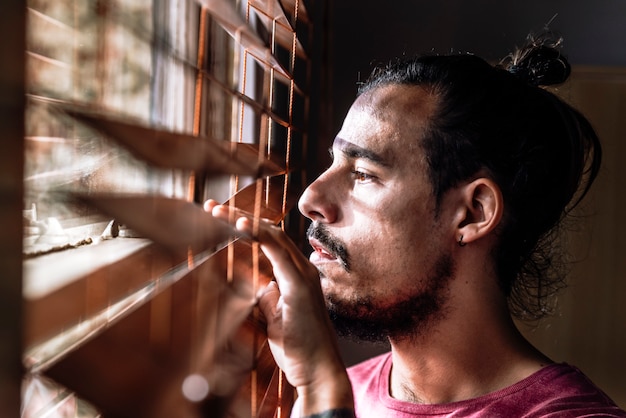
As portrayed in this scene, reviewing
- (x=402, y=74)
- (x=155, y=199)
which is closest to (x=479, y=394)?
(x=402, y=74)

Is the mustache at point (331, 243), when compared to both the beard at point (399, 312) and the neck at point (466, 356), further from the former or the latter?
the neck at point (466, 356)

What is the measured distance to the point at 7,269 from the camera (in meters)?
0.22

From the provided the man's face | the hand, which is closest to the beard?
the man's face

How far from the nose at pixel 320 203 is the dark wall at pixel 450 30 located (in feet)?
3.62

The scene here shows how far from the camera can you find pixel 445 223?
1.16 meters

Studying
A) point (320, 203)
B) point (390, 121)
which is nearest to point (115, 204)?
point (320, 203)

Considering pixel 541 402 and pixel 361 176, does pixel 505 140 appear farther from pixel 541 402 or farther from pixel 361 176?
pixel 541 402

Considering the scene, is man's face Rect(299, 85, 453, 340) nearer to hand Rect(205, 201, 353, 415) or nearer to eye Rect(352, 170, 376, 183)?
eye Rect(352, 170, 376, 183)

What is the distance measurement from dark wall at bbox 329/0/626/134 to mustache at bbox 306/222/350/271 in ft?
3.67

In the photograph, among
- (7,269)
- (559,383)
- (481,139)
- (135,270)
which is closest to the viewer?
(7,269)

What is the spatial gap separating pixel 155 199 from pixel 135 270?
0.04 metres

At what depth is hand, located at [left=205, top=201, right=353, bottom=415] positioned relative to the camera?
78cm

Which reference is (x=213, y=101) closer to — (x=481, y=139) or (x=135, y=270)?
(x=135, y=270)

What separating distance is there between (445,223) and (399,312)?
0.62 ft
